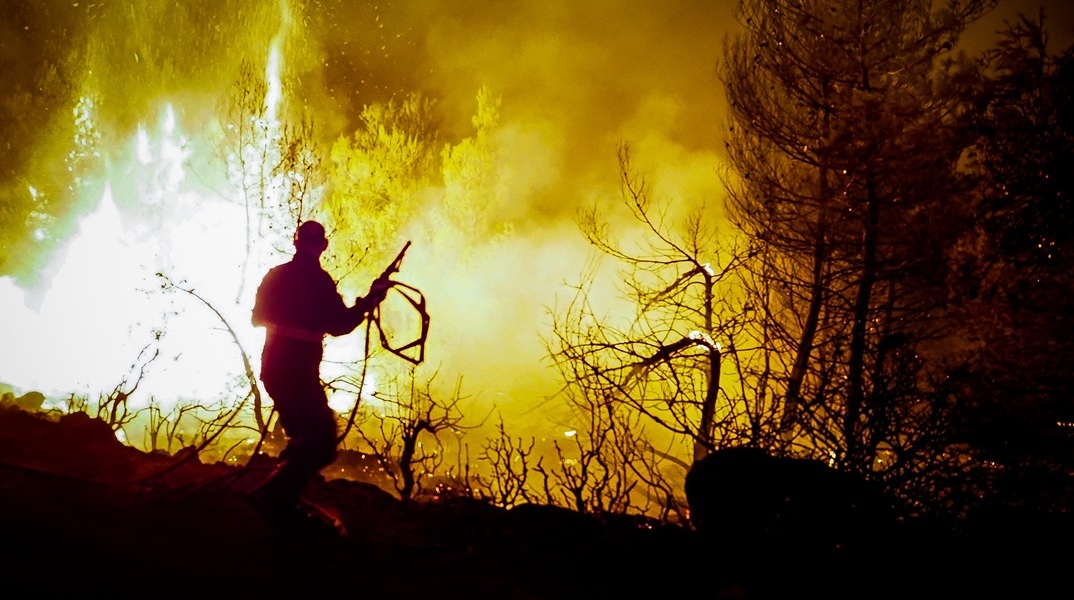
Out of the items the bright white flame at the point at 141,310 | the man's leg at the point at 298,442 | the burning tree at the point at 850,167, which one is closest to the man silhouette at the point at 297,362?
the man's leg at the point at 298,442

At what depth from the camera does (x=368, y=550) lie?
4.46 m

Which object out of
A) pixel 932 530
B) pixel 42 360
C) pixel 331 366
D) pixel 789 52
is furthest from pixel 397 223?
pixel 932 530

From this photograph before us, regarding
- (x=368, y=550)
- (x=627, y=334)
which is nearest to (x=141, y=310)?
(x=627, y=334)

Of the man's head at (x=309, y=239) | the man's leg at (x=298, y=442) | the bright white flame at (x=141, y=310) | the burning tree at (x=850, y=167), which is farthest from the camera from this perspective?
the bright white flame at (x=141, y=310)

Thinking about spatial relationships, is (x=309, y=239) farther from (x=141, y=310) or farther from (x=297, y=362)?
(x=141, y=310)

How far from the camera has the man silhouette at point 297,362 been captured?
4.52 metres

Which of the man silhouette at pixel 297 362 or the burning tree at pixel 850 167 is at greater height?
the burning tree at pixel 850 167

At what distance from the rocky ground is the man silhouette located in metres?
0.34

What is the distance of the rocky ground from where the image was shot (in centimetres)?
377

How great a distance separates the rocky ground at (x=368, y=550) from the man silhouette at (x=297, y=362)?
0.34 metres

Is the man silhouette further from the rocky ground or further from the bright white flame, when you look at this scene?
the bright white flame

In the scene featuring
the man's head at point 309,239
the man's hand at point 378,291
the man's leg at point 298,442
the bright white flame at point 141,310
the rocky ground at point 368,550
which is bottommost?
the rocky ground at point 368,550

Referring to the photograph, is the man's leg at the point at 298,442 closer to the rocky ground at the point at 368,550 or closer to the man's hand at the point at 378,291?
the rocky ground at the point at 368,550

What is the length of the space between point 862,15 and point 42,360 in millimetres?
22989
